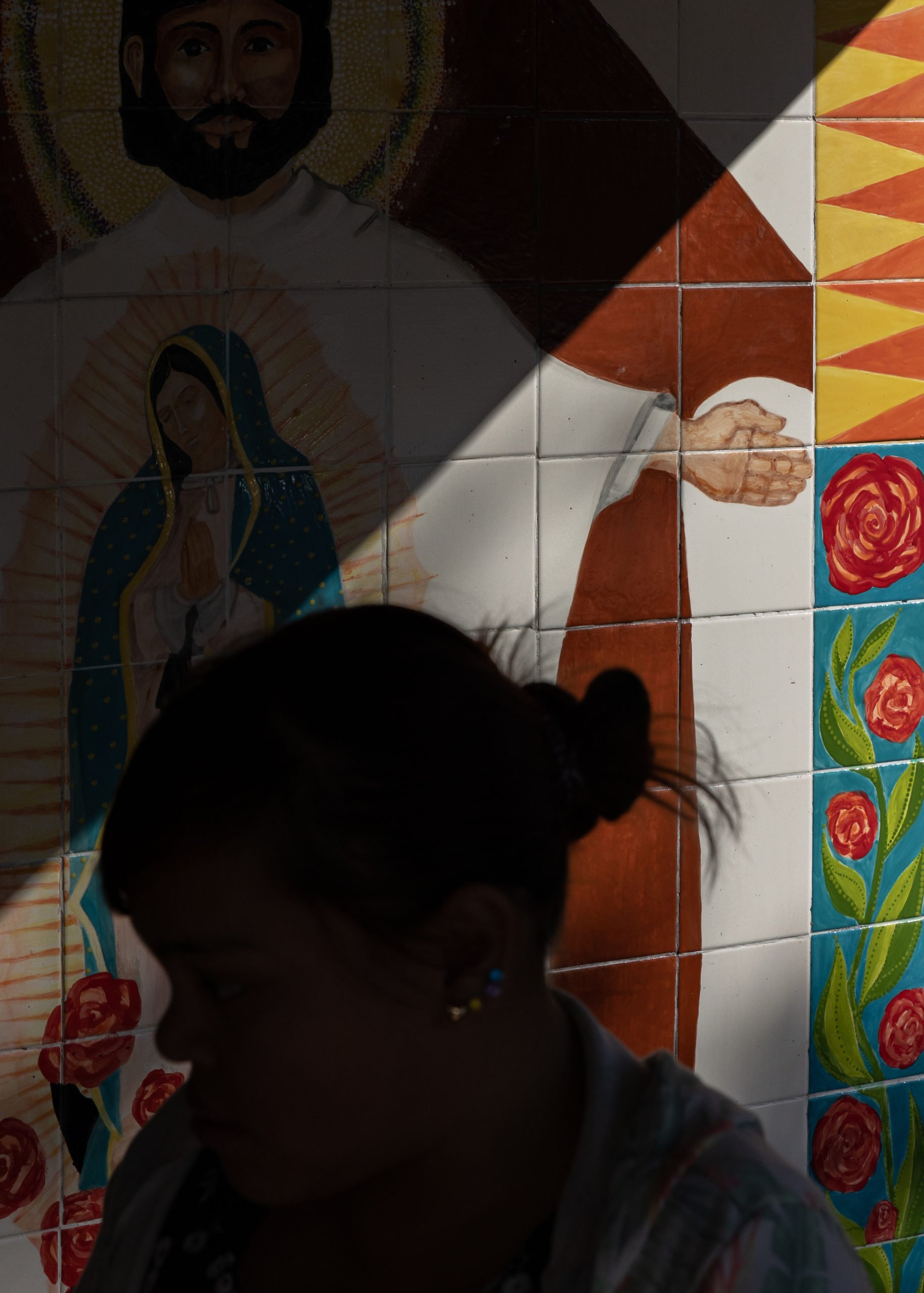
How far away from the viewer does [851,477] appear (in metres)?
2.47

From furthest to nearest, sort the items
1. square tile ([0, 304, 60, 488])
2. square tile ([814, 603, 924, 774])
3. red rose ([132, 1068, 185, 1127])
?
square tile ([814, 603, 924, 774]) → red rose ([132, 1068, 185, 1127]) → square tile ([0, 304, 60, 488])

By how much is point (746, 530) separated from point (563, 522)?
326mm

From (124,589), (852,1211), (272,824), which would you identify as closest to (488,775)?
(272,824)

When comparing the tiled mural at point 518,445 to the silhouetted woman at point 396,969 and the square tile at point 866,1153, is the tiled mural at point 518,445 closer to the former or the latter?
the square tile at point 866,1153

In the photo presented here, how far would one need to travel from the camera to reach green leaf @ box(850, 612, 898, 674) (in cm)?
253

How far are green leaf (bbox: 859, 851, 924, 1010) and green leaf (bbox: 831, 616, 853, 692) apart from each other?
0.38 metres

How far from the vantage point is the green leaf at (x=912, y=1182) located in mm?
2676

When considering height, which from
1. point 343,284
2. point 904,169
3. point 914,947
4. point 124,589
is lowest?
point 914,947

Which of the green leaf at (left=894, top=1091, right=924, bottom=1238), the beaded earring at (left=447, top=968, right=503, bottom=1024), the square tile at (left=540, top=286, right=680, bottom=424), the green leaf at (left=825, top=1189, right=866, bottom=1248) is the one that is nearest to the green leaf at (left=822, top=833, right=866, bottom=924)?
the green leaf at (left=894, top=1091, right=924, bottom=1238)

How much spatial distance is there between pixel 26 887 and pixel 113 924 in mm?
136

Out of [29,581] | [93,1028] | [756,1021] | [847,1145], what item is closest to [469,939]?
[29,581]

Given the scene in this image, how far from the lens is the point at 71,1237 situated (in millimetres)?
2154

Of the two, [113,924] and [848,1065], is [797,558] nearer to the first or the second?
[848,1065]

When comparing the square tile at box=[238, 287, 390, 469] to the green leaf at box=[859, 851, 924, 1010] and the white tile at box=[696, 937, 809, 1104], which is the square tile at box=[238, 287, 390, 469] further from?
the green leaf at box=[859, 851, 924, 1010]
